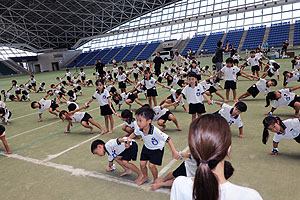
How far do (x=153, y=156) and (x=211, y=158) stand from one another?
2.52 m

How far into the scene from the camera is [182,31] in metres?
42.4

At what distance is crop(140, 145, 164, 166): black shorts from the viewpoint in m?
3.54

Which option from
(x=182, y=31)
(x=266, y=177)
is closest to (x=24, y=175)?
(x=266, y=177)

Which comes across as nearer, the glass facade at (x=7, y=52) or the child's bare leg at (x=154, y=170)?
the child's bare leg at (x=154, y=170)

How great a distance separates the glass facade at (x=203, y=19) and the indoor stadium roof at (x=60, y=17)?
2428 millimetres

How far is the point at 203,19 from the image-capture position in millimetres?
39625

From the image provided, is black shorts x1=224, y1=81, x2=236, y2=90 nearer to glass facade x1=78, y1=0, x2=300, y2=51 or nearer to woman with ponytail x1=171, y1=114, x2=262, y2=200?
woman with ponytail x1=171, y1=114, x2=262, y2=200

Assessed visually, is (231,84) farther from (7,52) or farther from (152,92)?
(7,52)

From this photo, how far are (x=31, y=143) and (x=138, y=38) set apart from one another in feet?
143

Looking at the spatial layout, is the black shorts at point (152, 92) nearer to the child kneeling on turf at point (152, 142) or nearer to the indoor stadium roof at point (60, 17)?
the child kneeling on turf at point (152, 142)

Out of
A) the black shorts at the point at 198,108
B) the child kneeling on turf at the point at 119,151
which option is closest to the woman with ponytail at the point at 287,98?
the black shorts at the point at 198,108

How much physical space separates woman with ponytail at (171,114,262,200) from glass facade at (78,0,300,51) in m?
39.2

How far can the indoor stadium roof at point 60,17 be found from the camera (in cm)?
3601

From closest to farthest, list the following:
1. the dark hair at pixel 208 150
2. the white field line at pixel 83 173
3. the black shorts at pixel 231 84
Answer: the dark hair at pixel 208 150, the white field line at pixel 83 173, the black shorts at pixel 231 84
